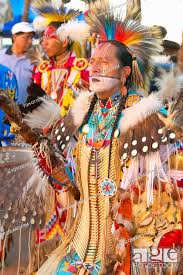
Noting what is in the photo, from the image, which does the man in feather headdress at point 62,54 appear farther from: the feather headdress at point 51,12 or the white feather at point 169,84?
the white feather at point 169,84

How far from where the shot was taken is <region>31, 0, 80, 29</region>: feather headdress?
16.5 feet

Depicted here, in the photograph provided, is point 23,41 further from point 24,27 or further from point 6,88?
point 6,88

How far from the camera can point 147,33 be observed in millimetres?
4758

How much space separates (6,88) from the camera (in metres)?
5.21

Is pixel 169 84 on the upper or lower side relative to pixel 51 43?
lower

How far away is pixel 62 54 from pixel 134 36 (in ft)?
1.75

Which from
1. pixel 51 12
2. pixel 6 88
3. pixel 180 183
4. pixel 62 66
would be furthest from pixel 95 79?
pixel 180 183

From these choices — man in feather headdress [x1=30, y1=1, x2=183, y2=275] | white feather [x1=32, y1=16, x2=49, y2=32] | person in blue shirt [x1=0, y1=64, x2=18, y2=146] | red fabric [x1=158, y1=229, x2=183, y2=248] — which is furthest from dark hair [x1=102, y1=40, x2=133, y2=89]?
red fabric [x1=158, y1=229, x2=183, y2=248]

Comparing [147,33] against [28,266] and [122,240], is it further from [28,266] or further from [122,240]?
[28,266]

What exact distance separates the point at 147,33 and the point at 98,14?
1.09 ft

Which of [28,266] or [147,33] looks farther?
[28,266]

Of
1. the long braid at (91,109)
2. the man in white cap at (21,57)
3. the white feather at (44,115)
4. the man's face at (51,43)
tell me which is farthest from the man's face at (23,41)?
the long braid at (91,109)

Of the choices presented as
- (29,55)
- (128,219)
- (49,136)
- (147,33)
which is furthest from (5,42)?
(128,219)

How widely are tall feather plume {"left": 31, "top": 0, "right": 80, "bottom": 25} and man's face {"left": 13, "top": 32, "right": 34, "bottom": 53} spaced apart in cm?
17
